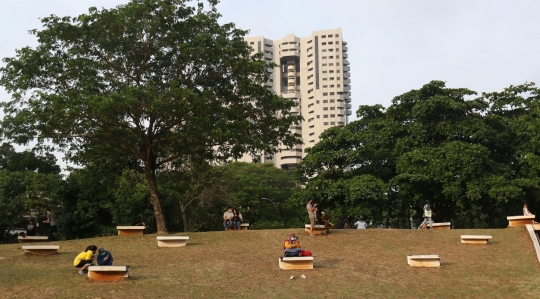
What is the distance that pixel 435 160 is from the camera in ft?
110

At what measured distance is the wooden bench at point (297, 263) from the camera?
54.2ft

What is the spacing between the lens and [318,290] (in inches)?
574

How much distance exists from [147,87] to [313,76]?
128 metres

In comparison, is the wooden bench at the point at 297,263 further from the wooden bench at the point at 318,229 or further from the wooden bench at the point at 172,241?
the wooden bench at the point at 318,229

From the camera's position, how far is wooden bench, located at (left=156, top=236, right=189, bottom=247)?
65.9 feet

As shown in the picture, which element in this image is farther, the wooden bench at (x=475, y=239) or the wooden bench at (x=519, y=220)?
the wooden bench at (x=519, y=220)

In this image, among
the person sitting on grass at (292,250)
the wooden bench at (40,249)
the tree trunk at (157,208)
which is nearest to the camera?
the person sitting on grass at (292,250)

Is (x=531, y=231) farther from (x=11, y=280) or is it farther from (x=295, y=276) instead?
(x=11, y=280)

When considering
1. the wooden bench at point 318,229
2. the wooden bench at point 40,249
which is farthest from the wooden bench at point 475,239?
the wooden bench at point 40,249

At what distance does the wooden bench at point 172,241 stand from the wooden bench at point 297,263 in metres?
5.19

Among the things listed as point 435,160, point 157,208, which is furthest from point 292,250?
point 435,160

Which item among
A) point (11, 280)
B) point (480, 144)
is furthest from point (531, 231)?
point (11, 280)

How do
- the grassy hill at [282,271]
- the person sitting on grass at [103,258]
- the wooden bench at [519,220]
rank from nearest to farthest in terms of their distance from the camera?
the grassy hill at [282,271], the person sitting on grass at [103,258], the wooden bench at [519,220]

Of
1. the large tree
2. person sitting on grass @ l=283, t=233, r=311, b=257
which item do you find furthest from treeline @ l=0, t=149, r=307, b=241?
person sitting on grass @ l=283, t=233, r=311, b=257
